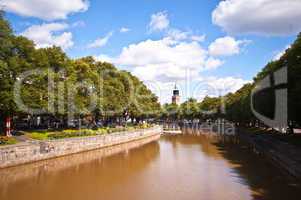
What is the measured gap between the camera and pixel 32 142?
37469 millimetres

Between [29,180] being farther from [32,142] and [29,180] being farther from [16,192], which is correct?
[32,142]

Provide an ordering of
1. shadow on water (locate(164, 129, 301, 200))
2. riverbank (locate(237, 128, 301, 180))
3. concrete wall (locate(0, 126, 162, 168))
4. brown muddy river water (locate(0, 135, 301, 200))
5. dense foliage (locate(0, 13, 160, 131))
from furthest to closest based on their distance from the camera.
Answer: dense foliage (locate(0, 13, 160, 131)) → concrete wall (locate(0, 126, 162, 168)) → riverbank (locate(237, 128, 301, 180)) → shadow on water (locate(164, 129, 301, 200)) → brown muddy river water (locate(0, 135, 301, 200))

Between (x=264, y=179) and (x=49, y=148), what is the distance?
2394 cm

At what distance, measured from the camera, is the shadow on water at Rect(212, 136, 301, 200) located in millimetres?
26333

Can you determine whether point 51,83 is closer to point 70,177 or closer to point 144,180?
point 70,177

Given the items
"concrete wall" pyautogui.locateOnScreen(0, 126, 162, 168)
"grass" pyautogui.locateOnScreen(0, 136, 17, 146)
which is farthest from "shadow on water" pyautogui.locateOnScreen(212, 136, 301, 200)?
"grass" pyautogui.locateOnScreen(0, 136, 17, 146)

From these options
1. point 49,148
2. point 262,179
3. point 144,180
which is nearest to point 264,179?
point 262,179

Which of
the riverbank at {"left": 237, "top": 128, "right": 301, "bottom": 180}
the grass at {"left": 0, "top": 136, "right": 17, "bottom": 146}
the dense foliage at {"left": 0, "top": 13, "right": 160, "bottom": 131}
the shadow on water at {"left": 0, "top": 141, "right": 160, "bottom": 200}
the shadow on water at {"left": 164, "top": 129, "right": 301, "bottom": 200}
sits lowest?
the shadow on water at {"left": 164, "top": 129, "right": 301, "bottom": 200}

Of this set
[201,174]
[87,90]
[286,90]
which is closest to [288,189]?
[201,174]

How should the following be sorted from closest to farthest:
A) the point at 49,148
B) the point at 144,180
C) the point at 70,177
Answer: the point at 144,180, the point at 70,177, the point at 49,148

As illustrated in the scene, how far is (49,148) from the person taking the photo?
40219 millimetres

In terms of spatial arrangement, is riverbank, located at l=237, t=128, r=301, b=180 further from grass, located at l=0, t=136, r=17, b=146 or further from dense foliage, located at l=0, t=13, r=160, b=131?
dense foliage, located at l=0, t=13, r=160, b=131

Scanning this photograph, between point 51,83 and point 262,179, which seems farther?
point 51,83

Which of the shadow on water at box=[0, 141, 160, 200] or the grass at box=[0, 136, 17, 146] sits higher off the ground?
the grass at box=[0, 136, 17, 146]
